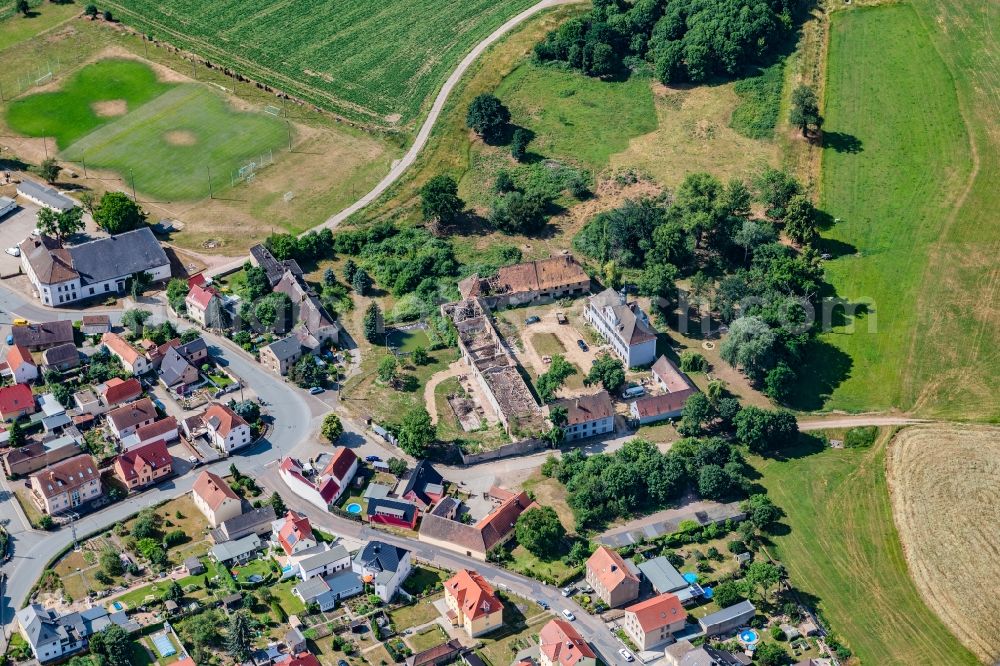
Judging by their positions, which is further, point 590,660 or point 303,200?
point 303,200

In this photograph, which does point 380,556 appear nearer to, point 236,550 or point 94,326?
point 236,550

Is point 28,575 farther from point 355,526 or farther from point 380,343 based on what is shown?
point 380,343

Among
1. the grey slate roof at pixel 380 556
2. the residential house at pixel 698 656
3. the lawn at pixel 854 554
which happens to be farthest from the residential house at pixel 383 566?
the lawn at pixel 854 554

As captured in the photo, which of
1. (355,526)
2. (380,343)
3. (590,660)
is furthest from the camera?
(380,343)

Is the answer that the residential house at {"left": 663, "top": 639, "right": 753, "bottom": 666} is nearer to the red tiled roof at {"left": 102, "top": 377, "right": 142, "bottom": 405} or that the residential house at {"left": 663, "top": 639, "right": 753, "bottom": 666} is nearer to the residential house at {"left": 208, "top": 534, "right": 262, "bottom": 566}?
the residential house at {"left": 208, "top": 534, "right": 262, "bottom": 566}

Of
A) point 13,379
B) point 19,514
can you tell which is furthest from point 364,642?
point 13,379

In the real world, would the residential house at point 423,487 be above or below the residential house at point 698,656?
above

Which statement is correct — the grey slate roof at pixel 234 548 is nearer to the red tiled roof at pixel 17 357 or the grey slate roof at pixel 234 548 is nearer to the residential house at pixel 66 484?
the residential house at pixel 66 484

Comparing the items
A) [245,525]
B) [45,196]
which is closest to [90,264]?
[45,196]
